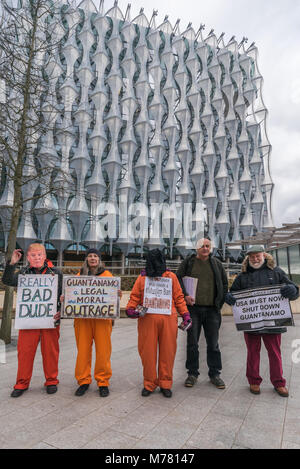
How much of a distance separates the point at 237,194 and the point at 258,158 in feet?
23.9

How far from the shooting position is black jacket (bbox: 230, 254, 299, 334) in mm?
4207

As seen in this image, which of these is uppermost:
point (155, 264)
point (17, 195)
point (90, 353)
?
point (17, 195)

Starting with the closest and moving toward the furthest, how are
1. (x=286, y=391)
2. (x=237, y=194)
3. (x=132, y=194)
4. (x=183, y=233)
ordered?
(x=286, y=391), (x=132, y=194), (x=183, y=233), (x=237, y=194)

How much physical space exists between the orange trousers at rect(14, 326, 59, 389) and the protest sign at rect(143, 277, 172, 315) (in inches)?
54.3

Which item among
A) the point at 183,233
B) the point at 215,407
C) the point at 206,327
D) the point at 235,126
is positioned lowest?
the point at 215,407

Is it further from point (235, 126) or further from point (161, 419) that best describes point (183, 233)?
point (161, 419)

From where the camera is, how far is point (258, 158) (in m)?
44.9

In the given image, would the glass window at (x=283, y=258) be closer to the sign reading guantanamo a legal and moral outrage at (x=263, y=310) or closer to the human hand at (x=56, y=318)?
the sign reading guantanamo a legal and moral outrage at (x=263, y=310)

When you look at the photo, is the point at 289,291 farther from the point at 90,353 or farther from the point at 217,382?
the point at 90,353

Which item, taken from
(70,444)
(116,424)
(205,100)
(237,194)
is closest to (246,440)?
(116,424)

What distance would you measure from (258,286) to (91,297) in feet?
7.92

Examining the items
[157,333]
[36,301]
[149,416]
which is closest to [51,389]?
[36,301]

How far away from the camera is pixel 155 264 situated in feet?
14.0

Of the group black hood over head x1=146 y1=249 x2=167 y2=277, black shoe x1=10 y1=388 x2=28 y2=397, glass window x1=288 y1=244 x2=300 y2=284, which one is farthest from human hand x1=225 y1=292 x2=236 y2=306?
glass window x1=288 y1=244 x2=300 y2=284
